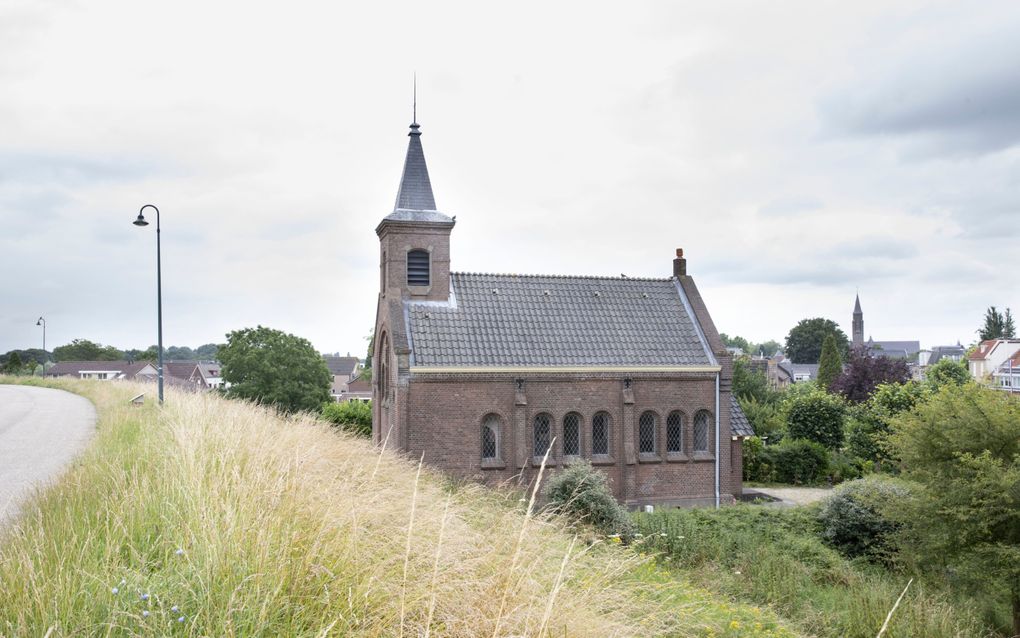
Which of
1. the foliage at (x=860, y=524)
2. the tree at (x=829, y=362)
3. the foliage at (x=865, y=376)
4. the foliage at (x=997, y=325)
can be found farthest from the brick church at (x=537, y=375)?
the foliage at (x=997, y=325)

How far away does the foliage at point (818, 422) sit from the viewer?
3272cm

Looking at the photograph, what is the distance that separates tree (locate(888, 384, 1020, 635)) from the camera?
1426cm

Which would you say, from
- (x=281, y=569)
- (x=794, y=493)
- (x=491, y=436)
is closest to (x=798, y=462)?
A: (x=794, y=493)

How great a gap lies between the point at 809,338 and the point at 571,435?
3610 inches

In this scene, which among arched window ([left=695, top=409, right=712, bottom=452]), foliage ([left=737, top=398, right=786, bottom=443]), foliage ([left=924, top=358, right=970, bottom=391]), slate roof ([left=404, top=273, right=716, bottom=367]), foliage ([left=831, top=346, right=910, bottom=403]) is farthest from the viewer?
foliage ([left=831, top=346, right=910, bottom=403])

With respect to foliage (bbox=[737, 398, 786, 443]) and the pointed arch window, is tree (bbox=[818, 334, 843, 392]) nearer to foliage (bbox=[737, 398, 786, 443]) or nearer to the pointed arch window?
foliage (bbox=[737, 398, 786, 443])

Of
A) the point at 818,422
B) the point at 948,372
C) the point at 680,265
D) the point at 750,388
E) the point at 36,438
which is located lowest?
the point at 818,422

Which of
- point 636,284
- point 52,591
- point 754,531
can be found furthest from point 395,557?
point 636,284

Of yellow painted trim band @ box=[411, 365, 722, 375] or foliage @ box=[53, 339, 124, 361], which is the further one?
→ foliage @ box=[53, 339, 124, 361]

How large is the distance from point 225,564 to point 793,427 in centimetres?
3227

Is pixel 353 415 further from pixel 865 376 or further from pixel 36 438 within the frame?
pixel 865 376

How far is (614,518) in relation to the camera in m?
16.1

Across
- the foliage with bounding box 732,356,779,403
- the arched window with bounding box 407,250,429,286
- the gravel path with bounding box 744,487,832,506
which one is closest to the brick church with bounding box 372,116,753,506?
the arched window with bounding box 407,250,429,286

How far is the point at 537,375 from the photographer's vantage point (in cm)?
2312
